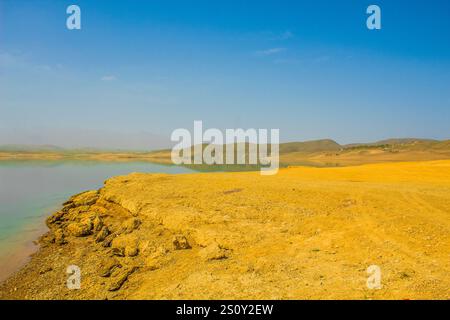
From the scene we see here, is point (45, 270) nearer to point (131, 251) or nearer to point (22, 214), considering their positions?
point (131, 251)

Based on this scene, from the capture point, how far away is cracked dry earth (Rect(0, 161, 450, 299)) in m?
6.46

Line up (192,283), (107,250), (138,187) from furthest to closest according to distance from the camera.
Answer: (138,187) < (107,250) < (192,283)

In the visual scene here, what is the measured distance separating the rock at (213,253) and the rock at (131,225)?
4.44m

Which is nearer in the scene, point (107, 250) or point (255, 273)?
point (255, 273)

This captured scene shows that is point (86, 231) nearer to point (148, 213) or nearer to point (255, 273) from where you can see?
point (148, 213)

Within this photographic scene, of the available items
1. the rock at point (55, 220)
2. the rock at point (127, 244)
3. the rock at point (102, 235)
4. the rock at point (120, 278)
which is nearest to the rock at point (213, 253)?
the rock at point (120, 278)

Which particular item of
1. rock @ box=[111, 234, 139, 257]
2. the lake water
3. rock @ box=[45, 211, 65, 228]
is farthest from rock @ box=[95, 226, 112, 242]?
rock @ box=[45, 211, 65, 228]

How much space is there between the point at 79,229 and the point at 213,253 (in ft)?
24.2

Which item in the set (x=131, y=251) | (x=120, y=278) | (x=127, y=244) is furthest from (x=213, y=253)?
(x=127, y=244)
